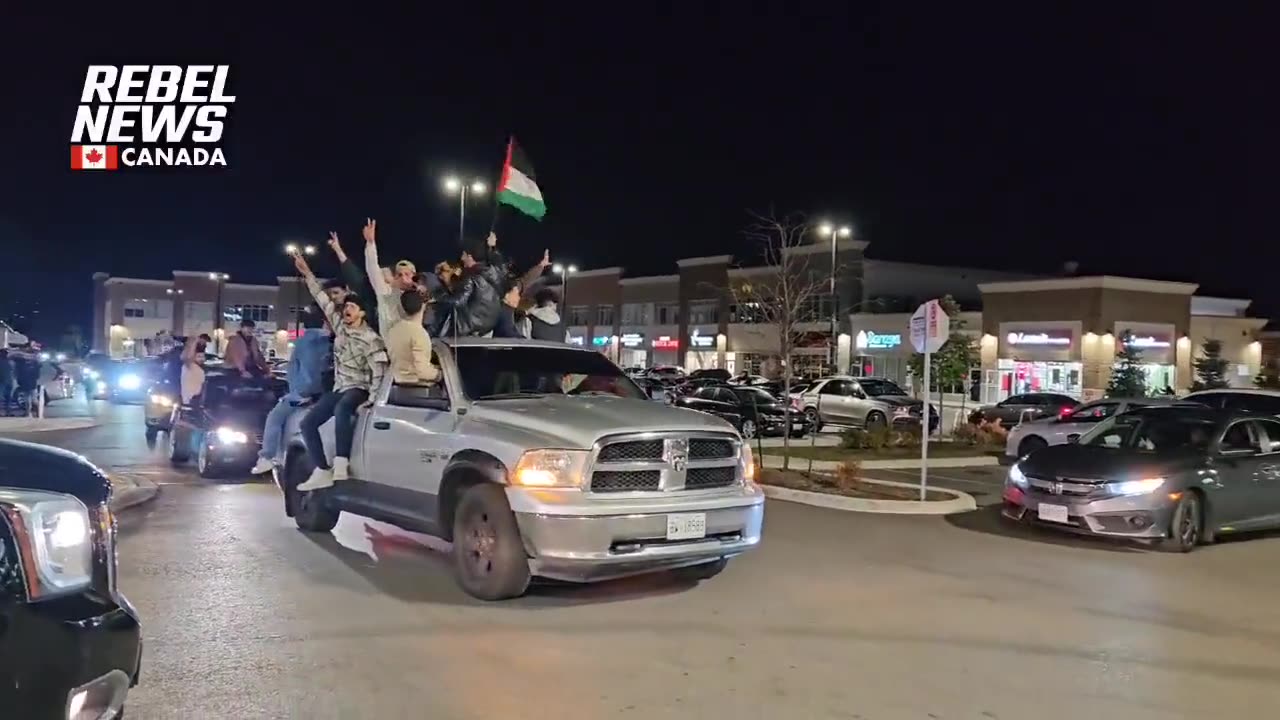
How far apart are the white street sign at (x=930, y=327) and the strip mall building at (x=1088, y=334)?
31.5 m

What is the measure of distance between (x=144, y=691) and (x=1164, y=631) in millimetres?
6681

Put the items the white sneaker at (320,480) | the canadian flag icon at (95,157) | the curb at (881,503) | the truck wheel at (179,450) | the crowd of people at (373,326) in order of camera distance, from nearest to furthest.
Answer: the crowd of people at (373,326) < the white sneaker at (320,480) < the curb at (881,503) < the truck wheel at (179,450) < the canadian flag icon at (95,157)

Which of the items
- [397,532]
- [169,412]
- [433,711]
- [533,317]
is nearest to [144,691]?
[433,711]

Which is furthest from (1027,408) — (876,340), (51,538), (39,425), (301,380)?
(51,538)

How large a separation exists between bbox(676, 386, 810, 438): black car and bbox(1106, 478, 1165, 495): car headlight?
13570 mm

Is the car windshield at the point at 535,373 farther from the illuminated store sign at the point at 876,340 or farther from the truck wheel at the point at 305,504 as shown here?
the illuminated store sign at the point at 876,340

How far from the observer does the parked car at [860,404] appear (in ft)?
88.9

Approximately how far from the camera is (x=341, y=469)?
9062 millimetres

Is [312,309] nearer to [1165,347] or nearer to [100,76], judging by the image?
[100,76]

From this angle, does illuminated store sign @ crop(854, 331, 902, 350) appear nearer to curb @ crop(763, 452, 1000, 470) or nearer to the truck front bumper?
curb @ crop(763, 452, 1000, 470)

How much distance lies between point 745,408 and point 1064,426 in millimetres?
7676

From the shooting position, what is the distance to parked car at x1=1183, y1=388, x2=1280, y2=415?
17297 millimetres

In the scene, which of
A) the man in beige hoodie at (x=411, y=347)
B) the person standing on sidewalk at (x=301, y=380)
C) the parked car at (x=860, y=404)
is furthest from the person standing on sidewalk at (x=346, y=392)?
the parked car at (x=860, y=404)

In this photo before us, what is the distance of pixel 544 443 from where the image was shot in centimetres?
703
